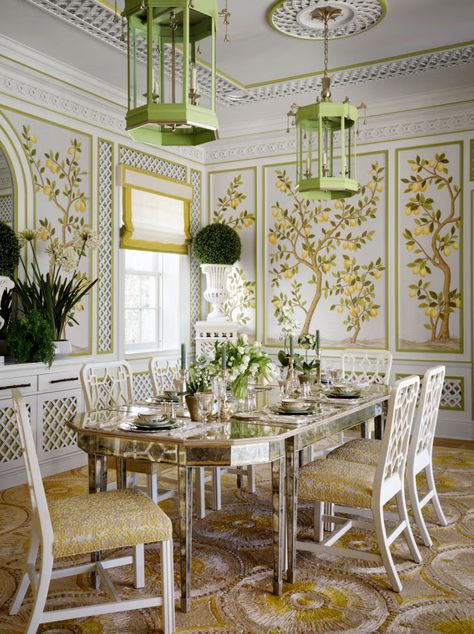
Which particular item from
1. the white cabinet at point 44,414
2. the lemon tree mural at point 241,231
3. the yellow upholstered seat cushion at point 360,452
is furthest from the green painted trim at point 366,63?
the yellow upholstered seat cushion at point 360,452

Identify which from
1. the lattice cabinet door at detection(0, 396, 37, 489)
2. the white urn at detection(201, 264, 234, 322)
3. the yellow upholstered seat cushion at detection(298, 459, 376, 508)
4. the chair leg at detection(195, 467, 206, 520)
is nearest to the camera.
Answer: the yellow upholstered seat cushion at detection(298, 459, 376, 508)

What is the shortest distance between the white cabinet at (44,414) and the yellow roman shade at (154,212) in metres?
1.56

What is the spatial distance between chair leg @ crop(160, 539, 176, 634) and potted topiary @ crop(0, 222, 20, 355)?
2.61 m

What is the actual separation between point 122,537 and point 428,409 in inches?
72.6

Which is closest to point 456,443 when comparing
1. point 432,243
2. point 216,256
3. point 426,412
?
point 432,243

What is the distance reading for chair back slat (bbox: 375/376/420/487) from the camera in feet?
9.18

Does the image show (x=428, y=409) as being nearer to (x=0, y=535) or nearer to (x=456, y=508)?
(x=456, y=508)

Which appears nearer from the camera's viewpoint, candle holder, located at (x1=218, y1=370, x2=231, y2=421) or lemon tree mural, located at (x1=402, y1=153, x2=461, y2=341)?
candle holder, located at (x1=218, y1=370, x2=231, y2=421)

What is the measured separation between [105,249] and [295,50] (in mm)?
2327

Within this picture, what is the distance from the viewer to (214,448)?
2514 millimetres

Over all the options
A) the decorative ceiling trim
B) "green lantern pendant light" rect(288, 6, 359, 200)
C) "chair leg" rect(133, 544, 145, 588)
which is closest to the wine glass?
"chair leg" rect(133, 544, 145, 588)

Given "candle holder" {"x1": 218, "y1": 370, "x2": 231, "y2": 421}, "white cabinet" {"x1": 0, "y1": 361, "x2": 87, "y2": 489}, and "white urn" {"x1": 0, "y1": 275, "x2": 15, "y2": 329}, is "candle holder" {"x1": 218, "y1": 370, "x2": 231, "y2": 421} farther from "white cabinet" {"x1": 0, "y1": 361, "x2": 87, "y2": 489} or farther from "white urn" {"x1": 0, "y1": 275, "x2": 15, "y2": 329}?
"white urn" {"x1": 0, "y1": 275, "x2": 15, "y2": 329}

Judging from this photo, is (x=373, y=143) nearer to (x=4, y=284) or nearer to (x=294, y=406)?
(x=4, y=284)

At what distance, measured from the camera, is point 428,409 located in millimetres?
3420
